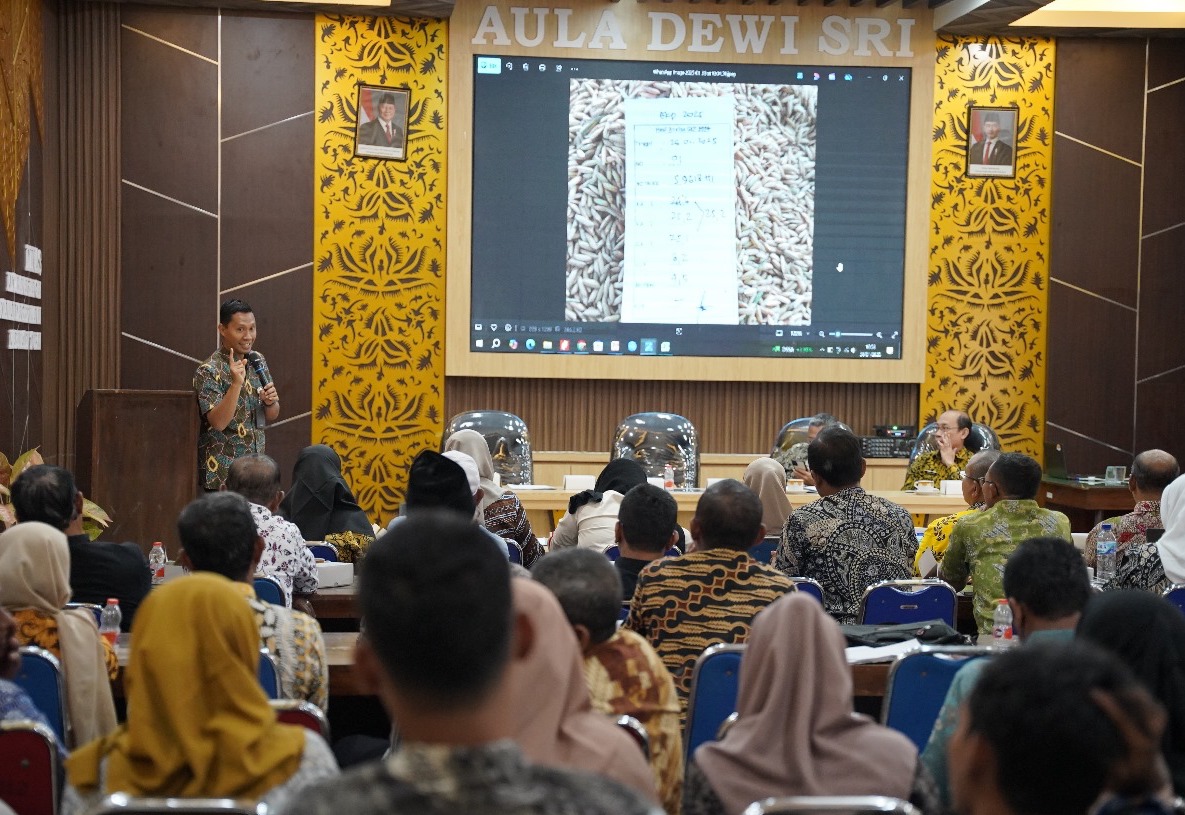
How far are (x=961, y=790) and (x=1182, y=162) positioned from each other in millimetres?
8745

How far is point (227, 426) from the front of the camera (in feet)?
20.7

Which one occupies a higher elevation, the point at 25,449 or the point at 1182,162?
the point at 1182,162

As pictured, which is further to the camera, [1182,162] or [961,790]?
[1182,162]

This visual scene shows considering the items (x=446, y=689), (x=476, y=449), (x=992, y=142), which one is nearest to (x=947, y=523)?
(x=476, y=449)

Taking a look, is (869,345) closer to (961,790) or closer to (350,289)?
(350,289)

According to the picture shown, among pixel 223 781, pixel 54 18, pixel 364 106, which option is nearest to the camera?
pixel 223 781

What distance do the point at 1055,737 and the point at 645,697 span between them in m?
1.10

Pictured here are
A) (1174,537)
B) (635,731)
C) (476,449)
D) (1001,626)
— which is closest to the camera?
(635,731)

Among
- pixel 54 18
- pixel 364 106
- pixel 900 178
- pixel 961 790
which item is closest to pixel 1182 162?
pixel 900 178

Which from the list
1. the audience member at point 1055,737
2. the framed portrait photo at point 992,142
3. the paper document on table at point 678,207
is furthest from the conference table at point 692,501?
the audience member at point 1055,737

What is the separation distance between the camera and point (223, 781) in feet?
5.87

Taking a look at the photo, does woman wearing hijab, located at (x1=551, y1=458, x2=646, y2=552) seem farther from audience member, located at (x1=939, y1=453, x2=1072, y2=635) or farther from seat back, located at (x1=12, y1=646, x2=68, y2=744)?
seat back, located at (x1=12, y1=646, x2=68, y2=744)

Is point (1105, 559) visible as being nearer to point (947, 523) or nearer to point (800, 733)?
point (947, 523)

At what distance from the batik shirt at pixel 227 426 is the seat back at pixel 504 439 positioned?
4.97 feet
